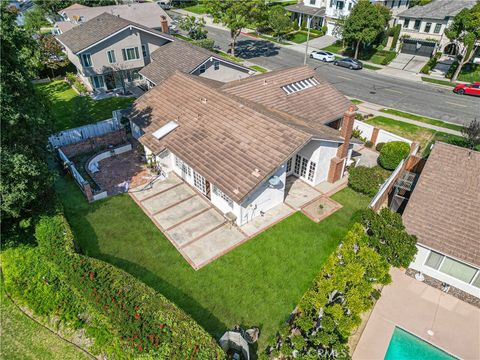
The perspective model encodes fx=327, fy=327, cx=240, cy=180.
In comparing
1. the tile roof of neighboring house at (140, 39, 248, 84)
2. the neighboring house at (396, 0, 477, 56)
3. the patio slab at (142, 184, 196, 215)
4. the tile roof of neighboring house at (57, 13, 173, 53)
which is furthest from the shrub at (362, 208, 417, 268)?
the neighboring house at (396, 0, 477, 56)

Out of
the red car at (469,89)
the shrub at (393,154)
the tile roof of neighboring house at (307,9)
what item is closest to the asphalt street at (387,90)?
the red car at (469,89)

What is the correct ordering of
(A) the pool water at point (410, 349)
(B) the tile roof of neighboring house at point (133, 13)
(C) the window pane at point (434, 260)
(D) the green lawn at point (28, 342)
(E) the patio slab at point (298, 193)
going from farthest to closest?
(B) the tile roof of neighboring house at point (133, 13), (E) the patio slab at point (298, 193), (C) the window pane at point (434, 260), (D) the green lawn at point (28, 342), (A) the pool water at point (410, 349)

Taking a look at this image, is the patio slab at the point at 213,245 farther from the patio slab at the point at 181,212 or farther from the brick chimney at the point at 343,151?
the brick chimney at the point at 343,151

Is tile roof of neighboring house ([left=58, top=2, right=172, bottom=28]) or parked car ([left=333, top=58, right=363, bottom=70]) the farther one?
tile roof of neighboring house ([left=58, top=2, right=172, bottom=28])

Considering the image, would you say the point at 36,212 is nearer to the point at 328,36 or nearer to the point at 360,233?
the point at 360,233

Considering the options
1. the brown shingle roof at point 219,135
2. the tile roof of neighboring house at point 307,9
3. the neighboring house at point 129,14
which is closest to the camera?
the brown shingle roof at point 219,135

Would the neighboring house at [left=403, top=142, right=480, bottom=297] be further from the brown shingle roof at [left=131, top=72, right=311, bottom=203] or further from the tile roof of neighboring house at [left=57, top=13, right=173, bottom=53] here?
the tile roof of neighboring house at [left=57, top=13, right=173, bottom=53]

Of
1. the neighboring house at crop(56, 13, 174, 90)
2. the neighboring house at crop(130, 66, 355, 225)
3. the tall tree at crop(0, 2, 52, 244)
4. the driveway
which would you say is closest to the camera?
the tall tree at crop(0, 2, 52, 244)
